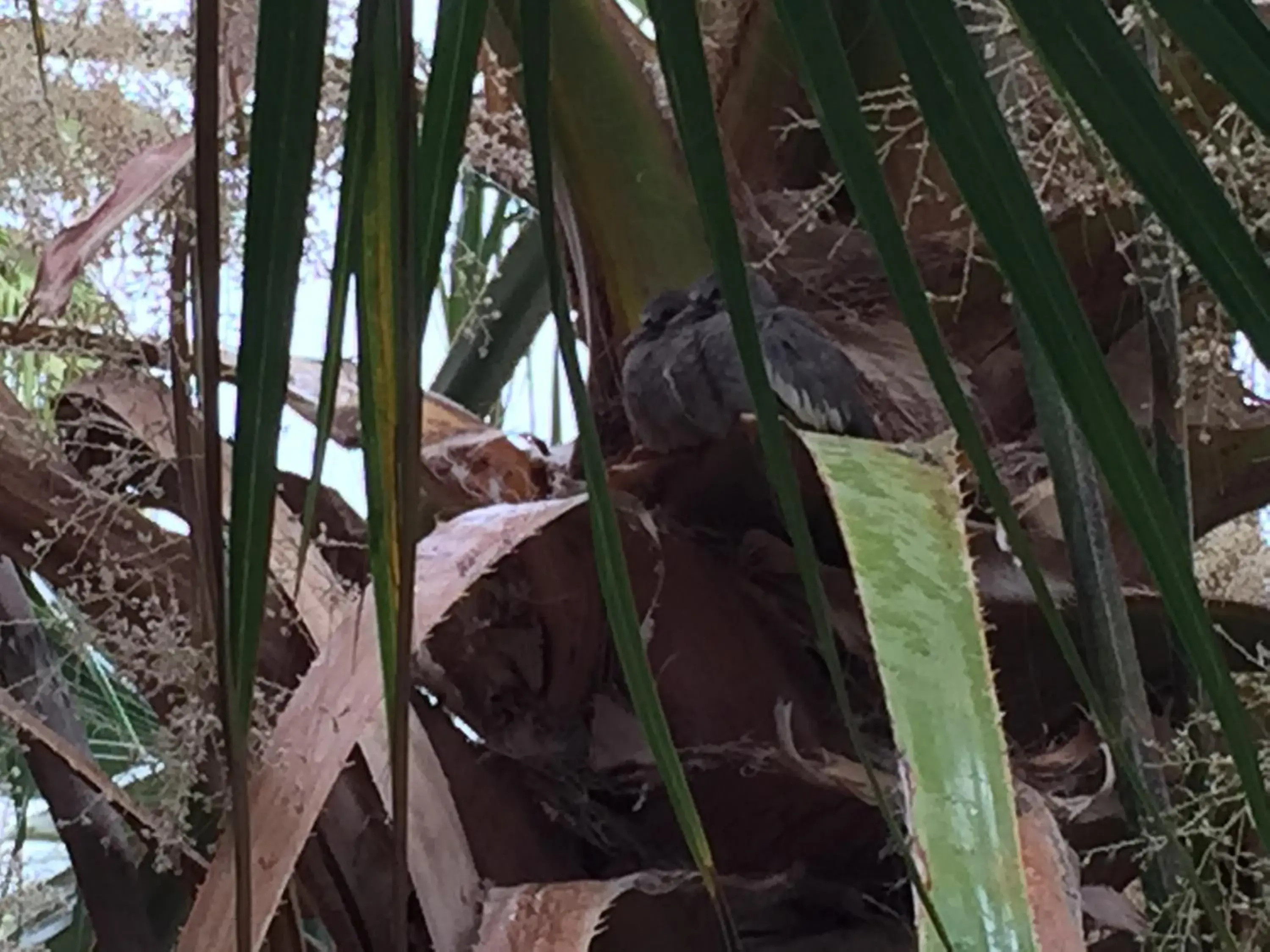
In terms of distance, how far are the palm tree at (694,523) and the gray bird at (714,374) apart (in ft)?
0.05

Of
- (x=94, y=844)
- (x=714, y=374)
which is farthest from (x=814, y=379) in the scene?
(x=94, y=844)

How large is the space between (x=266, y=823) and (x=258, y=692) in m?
0.13

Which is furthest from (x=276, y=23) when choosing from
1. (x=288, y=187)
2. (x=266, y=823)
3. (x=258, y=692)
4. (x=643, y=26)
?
(x=643, y=26)

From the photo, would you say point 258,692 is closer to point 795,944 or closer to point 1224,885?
point 795,944

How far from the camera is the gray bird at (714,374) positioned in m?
0.53

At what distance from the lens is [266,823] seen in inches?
14.5

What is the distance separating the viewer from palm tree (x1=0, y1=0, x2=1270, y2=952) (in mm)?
188

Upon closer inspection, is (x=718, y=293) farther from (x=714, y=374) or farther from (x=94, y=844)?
(x=94, y=844)

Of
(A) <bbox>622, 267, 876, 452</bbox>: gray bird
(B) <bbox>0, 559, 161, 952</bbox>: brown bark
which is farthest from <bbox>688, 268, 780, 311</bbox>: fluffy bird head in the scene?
(B) <bbox>0, 559, 161, 952</bbox>: brown bark

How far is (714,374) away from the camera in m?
0.55

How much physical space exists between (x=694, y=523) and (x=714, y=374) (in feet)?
0.18

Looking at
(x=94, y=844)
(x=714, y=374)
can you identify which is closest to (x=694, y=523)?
(x=714, y=374)

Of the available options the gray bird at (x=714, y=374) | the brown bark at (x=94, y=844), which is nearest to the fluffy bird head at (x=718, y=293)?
the gray bird at (x=714, y=374)

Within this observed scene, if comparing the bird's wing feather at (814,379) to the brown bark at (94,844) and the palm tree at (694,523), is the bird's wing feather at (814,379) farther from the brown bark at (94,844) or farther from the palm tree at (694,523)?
the brown bark at (94,844)
